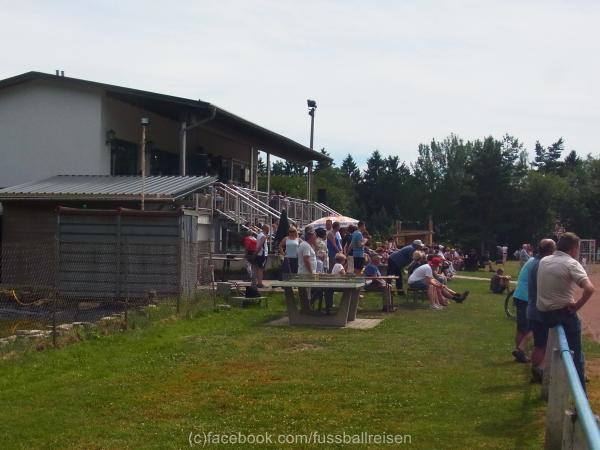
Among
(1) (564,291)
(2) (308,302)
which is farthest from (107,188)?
(1) (564,291)

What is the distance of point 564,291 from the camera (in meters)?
8.01

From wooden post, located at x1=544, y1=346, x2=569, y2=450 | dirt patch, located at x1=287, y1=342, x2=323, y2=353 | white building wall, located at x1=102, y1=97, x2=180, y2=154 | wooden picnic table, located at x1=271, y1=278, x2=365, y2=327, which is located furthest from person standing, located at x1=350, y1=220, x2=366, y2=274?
wooden post, located at x1=544, y1=346, x2=569, y2=450

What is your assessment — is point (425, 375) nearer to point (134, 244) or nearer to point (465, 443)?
point (465, 443)

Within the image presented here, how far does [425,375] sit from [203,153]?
74.6 ft

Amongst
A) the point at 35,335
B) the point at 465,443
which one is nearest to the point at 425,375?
the point at 465,443

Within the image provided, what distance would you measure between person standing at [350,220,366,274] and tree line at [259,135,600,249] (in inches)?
1119

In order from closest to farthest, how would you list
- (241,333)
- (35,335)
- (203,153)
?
(35,335) < (241,333) < (203,153)

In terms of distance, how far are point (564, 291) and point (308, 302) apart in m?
6.48

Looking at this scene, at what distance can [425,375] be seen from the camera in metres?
9.24

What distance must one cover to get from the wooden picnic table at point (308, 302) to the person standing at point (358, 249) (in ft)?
16.7

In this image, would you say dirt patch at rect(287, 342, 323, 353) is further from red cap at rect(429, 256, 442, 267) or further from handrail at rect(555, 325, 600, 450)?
red cap at rect(429, 256, 442, 267)

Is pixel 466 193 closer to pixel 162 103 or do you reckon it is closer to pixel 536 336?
pixel 162 103

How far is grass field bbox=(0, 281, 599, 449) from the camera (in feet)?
22.5

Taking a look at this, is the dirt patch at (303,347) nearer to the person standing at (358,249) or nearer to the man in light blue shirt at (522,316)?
the man in light blue shirt at (522,316)
